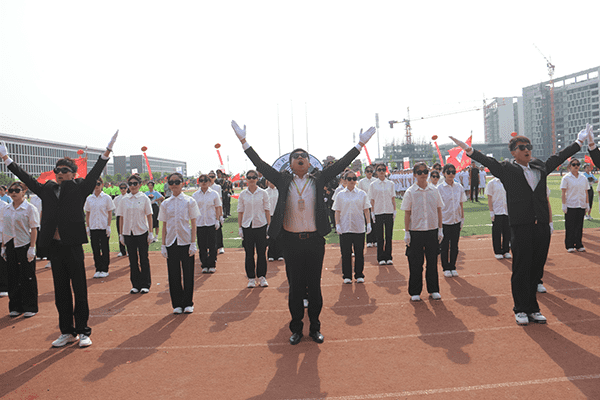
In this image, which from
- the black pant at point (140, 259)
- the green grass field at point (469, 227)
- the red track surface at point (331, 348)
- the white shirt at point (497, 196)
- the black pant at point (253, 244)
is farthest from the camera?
the green grass field at point (469, 227)

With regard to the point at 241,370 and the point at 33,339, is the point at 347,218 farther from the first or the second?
the point at 33,339

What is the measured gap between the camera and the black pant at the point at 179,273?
6582 mm

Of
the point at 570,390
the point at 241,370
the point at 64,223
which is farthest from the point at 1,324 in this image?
the point at 570,390

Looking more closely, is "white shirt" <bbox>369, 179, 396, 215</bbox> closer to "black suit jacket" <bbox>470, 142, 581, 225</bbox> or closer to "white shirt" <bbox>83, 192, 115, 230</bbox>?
"black suit jacket" <bbox>470, 142, 581, 225</bbox>

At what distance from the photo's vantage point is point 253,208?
26.8 ft

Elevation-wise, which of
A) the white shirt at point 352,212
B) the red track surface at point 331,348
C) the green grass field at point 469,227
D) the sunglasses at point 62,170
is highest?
the sunglasses at point 62,170

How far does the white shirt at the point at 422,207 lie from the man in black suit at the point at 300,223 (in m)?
2.08

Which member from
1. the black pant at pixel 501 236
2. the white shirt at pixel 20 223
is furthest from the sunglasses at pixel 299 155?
the black pant at pixel 501 236

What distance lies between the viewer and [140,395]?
392cm

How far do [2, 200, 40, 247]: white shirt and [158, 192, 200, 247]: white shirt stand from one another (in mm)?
2043

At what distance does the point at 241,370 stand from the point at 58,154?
454 ft

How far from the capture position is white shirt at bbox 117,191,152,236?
317 inches

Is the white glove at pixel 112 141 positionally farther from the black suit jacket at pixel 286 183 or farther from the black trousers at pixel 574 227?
the black trousers at pixel 574 227

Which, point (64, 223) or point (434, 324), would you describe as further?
point (434, 324)
